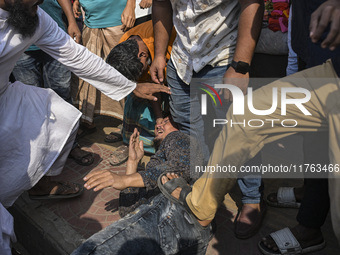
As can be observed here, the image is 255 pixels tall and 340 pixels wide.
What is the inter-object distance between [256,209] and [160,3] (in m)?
1.73

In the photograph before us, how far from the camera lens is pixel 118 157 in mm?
3377

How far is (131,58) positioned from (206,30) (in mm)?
967

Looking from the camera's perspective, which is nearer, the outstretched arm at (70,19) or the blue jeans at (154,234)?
the blue jeans at (154,234)

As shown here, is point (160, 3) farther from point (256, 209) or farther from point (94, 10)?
point (256, 209)

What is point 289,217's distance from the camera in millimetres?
2480

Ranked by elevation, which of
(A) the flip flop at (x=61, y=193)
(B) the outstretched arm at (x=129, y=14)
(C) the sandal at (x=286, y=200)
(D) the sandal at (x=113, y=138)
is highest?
(B) the outstretched arm at (x=129, y=14)

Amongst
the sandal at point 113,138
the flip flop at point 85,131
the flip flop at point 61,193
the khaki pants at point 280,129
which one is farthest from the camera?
the flip flop at point 85,131

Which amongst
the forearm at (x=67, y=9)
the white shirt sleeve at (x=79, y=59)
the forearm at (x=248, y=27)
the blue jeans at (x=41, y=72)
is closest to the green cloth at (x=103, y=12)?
the forearm at (x=67, y=9)

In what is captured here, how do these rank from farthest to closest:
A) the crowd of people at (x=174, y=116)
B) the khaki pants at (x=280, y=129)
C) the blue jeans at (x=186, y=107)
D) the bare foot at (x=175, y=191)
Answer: the blue jeans at (x=186, y=107) < the bare foot at (x=175, y=191) < the crowd of people at (x=174, y=116) < the khaki pants at (x=280, y=129)

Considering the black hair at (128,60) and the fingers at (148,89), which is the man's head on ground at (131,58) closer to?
the black hair at (128,60)

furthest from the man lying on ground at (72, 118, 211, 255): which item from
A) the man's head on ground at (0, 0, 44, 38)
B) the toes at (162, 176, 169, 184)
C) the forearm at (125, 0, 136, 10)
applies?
the forearm at (125, 0, 136, 10)

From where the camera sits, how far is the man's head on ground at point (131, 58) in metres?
3.03

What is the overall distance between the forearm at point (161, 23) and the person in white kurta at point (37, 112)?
0.41 metres

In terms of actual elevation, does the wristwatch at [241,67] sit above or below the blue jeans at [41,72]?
below
